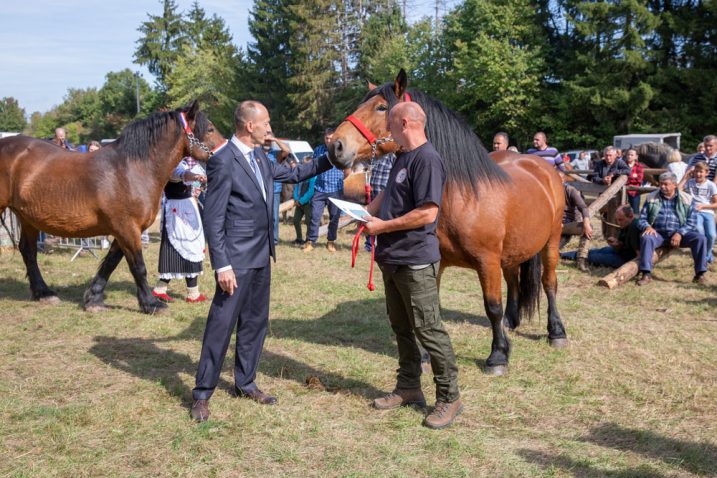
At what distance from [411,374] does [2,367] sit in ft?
11.3

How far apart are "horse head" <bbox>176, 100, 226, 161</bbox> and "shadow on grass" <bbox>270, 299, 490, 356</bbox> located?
2011mm

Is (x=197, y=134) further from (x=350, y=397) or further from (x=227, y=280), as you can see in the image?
(x=350, y=397)

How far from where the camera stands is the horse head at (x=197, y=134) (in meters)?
6.49

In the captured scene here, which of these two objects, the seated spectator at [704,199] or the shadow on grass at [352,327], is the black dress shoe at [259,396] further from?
the seated spectator at [704,199]

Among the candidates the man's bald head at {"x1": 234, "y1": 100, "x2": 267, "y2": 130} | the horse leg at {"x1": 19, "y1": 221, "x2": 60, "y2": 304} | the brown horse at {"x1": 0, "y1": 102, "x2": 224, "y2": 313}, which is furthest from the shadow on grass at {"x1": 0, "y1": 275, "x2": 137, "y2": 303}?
the man's bald head at {"x1": 234, "y1": 100, "x2": 267, "y2": 130}

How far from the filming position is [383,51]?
4416 centimetres

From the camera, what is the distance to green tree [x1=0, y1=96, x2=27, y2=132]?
4013 inches

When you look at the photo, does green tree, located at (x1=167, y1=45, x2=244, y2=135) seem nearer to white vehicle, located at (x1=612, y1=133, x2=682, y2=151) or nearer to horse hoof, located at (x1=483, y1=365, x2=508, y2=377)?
white vehicle, located at (x1=612, y1=133, x2=682, y2=151)

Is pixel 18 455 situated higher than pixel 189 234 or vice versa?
pixel 189 234


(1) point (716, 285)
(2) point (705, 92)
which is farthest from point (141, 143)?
(2) point (705, 92)

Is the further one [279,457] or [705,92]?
[705,92]

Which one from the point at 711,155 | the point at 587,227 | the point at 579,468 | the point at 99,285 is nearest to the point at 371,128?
the point at 579,468

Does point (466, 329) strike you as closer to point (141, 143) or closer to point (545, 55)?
point (141, 143)

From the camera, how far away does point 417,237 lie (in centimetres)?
362
